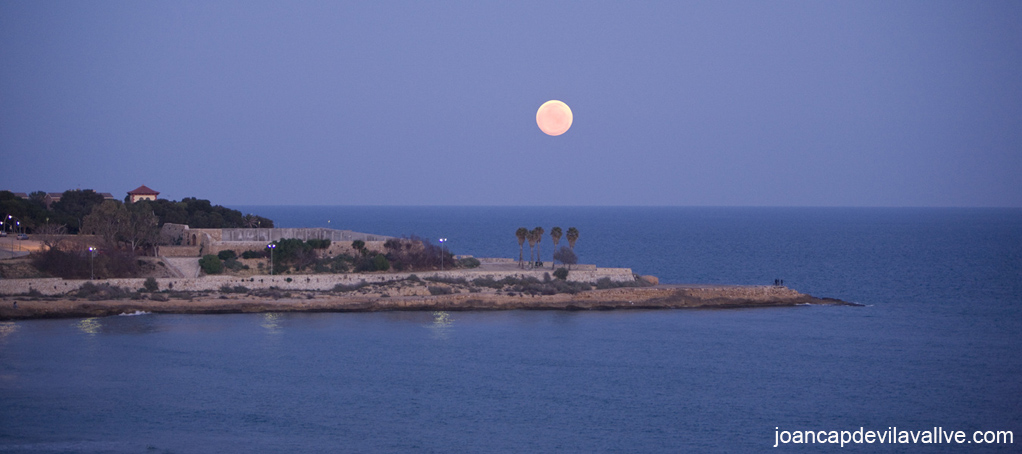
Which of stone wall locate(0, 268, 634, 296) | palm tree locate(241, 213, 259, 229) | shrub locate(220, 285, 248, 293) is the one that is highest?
palm tree locate(241, 213, 259, 229)

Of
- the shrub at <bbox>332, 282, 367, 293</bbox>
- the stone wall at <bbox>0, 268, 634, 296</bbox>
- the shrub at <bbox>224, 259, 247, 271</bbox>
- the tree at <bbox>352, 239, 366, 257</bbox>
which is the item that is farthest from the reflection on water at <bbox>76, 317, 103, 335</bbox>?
the tree at <bbox>352, 239, 366, 257</bbox>

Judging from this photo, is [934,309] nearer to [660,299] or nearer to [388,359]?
[660,299]

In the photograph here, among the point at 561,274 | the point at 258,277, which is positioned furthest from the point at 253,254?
the point at 561,274

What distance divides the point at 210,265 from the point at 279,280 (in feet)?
13.1

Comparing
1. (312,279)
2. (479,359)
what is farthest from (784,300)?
(312,279)

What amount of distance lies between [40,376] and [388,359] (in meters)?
13.0

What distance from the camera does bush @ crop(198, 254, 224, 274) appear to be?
165 ft

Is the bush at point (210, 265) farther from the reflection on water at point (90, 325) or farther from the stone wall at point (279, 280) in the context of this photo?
the reflection on water at point (90, 325)

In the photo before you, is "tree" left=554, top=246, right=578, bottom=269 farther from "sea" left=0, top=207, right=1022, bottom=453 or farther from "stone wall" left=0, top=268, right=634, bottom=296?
"sea" left=0, top=207, right=1022, bottom=453

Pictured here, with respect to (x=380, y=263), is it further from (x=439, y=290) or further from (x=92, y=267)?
(x=92, y=267)

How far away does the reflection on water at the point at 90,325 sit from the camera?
4072 cm

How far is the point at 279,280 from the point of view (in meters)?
50.7

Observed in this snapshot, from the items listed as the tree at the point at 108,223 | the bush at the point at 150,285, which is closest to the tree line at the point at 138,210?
the tree at the point at 108,223

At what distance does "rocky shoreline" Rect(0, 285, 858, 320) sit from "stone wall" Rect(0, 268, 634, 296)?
0.90 metres
